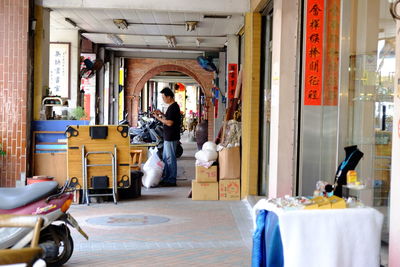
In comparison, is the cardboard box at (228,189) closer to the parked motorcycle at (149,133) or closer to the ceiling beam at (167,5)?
the ceiling beam at (167,5)

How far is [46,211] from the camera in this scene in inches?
182

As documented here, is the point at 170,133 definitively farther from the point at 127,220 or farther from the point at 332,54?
the point at 332,54

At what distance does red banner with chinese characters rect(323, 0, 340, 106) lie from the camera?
17.9 feet

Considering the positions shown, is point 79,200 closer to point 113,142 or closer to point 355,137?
point 113,142

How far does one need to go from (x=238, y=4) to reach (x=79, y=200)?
12.9ft

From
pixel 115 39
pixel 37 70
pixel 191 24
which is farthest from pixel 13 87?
pixel 115 39

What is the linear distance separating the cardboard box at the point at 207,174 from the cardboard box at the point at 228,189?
145 mm

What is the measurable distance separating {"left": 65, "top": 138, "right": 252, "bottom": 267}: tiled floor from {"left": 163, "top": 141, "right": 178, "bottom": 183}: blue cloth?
1.13 metres

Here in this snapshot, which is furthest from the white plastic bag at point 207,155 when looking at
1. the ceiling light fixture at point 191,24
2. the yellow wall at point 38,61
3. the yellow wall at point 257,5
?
the ceiling light fixture at point 191,24

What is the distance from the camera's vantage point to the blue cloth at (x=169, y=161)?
9.67 m

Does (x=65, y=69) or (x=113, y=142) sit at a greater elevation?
(x=65, y=69)

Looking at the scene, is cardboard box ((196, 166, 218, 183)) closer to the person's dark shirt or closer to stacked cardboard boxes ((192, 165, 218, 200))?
stacked cardboard boxes ((192, 165, 218, 200))

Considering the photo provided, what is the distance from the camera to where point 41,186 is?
15.6ft

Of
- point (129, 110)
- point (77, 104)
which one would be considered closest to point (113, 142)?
point (77, 104)
